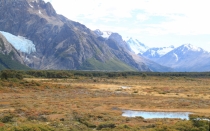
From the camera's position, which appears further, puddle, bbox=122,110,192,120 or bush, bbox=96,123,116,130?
puddle, bbox=122,110,192,120

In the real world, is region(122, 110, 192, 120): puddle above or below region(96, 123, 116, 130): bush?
below

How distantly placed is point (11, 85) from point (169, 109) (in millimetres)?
58209

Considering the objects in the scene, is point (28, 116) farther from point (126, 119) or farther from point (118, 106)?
point (118, 106)

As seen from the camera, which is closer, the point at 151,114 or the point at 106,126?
the point at 106,126

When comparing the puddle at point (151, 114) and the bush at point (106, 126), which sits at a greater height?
the bush at point (106, 126)

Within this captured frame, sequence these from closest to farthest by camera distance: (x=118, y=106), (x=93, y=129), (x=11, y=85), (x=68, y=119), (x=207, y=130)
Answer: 1. (x=207, y=130)
2. (x=93, y=129)
3. (x=68, y=119)
4. (x=118, y=106)
5. (x=11, y=85)

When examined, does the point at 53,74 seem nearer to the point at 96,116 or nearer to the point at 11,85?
the point at 11,85

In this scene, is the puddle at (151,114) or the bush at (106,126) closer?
the bush at (106,126)

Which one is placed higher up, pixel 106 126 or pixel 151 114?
pixel 106 126

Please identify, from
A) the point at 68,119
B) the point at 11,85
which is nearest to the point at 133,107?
the point at 68,119

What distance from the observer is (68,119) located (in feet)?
142

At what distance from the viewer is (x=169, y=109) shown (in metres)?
59.2

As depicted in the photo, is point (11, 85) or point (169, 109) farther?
point (11, 85)

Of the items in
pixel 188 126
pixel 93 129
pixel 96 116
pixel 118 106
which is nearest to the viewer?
pixel 188 126
